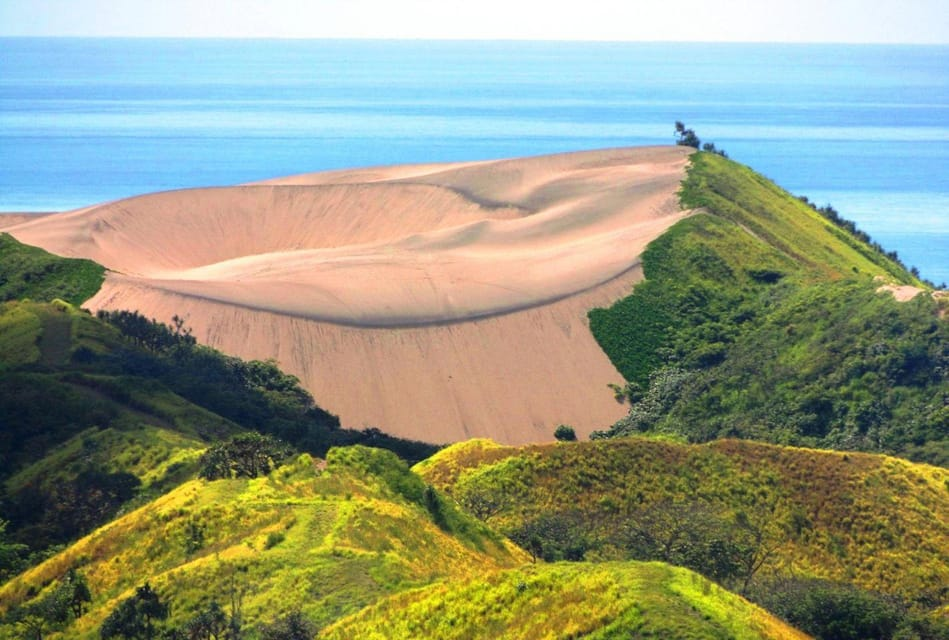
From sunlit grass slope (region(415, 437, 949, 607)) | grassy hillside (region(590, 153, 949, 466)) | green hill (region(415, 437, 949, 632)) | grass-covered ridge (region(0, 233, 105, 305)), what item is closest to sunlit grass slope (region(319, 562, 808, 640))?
green hill (region(415, 437, 949, 632))

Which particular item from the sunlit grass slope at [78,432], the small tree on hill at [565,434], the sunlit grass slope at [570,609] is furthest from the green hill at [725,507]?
the small tree on hill at [565,434]

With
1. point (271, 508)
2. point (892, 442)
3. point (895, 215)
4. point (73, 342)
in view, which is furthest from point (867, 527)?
point (895, 215)

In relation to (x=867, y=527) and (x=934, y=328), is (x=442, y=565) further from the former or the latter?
(x=934, y=328)

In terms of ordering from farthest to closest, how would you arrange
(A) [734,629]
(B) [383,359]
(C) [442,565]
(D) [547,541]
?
1. (B) [383,359]
2. (D) [547,541]
3. (C) [442,565]
4. (A) [734,629]

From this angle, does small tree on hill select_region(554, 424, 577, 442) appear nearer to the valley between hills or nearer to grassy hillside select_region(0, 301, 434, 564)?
the valley between hills

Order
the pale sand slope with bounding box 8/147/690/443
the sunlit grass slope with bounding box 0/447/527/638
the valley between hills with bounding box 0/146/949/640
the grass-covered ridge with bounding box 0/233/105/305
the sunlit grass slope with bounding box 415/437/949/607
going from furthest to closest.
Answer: the grass-covered ridge with bounding box 0/233/105/305 < the pale sand slope with bounding box 8/147/690/443 < the sunlit grass slope with bounding box 415/437/949/607 < the valley between hills with bounding box 0/146/949/640 < the sunlit grass slope with bounding box 0/447/527/638

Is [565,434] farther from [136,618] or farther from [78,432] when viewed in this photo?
[136,618]

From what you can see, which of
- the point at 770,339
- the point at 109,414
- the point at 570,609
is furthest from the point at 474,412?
the point at 570,609
